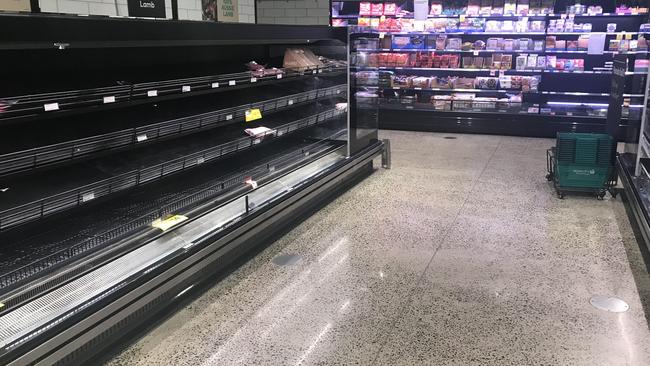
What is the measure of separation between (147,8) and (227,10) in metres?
1.86

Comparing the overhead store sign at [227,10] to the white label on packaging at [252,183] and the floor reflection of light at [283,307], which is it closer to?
the white label on packaging at [252,183]

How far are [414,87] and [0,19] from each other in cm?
845

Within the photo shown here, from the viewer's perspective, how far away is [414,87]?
1005cm

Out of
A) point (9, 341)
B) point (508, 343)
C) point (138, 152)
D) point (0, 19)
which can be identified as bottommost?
point (508, 343)

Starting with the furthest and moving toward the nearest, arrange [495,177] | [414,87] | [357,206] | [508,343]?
[414,87] < [495,177] < [357,206] < [508,343]

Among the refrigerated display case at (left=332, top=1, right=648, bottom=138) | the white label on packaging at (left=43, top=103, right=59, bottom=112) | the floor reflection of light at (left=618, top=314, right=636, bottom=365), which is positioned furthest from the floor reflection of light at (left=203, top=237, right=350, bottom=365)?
the refrigerated display case at (left=332, top=1, right=648, bottom=138)

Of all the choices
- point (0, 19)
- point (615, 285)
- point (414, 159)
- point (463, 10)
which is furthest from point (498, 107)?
point (0, 19)

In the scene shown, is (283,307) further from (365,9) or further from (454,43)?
(365,9)

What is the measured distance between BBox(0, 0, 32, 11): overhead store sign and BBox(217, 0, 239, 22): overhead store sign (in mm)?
3094

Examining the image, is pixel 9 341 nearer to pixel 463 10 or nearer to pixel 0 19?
pixel 0 19

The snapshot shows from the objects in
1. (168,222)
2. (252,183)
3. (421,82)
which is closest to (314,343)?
(168,222)

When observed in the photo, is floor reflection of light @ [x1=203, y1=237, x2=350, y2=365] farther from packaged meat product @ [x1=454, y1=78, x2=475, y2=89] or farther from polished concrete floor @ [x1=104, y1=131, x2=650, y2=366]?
packaged meat product @ [x1=454, y1=78, x2=475, y2=89]

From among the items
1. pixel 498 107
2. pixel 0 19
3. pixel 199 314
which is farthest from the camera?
pixel 498 107

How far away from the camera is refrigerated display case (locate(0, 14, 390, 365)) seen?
2.56 meters
